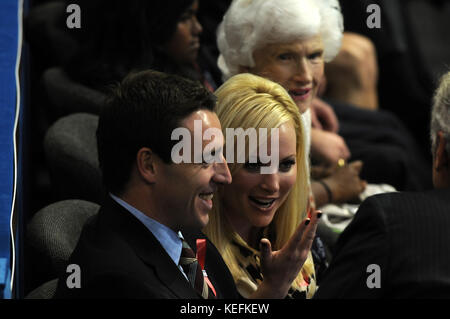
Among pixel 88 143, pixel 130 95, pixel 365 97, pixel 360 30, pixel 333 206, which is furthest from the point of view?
pixel 360 30

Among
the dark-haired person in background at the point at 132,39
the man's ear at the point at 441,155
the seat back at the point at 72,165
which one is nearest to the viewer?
the man's ear at the point at 441,155

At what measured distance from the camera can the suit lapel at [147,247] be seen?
1.56 meters

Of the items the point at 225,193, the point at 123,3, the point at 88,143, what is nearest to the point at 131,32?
the point at 123,3

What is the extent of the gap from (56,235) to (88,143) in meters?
0.51

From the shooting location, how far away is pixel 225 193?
2.00 metres

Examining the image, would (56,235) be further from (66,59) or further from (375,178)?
(375,178)

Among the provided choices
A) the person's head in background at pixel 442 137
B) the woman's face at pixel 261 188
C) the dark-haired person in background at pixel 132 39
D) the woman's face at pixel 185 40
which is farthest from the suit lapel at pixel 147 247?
the woman's face at pixel 185 40

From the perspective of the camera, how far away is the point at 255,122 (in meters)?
1.93

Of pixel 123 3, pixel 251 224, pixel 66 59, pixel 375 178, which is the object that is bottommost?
pixel 375 178

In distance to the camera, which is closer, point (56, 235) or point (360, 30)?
point (56, 235)

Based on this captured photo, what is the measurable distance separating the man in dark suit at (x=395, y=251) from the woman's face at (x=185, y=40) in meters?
1.35

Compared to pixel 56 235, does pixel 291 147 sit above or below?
above

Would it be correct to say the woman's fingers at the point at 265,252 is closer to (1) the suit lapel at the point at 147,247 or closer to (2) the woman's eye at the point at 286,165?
(1) the suit lapel at the point at 147,247

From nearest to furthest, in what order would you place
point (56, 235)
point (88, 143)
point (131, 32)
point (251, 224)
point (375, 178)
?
1. point (56, 235)
2. point (251, 224)
3. point (88, 143)
4. point (131, 32)
5. point (375, 178)
